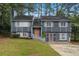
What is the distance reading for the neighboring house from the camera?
16.5m

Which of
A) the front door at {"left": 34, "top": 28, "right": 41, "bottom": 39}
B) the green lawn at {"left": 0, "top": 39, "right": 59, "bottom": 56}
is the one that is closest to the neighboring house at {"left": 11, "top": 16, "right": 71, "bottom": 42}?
the front door at {"left": 34, "top": 28, "right": 41, "bottom": 39}

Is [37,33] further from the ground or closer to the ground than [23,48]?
further from the ground

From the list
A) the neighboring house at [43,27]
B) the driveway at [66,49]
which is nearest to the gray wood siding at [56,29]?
the neighboring house at [43,27]

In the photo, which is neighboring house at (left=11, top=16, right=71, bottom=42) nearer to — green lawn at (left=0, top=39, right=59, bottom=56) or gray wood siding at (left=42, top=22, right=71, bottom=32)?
gray wood siding at (left=42, top=22, right=71, bottom=32)

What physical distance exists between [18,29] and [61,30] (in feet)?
2.08

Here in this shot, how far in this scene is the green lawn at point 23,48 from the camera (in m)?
16.5

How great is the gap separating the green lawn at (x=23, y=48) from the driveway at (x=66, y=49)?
0.08m

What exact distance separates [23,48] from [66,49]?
635mm

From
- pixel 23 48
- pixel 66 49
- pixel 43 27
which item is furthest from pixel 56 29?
pixel 23 48

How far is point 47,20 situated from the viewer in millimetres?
16516

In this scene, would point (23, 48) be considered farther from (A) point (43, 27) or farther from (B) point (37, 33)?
(A) point (43, 27)

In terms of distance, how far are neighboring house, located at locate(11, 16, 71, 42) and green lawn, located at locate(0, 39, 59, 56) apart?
13 centimetres

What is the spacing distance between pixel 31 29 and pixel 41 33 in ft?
0.52

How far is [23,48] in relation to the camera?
1647 cm
